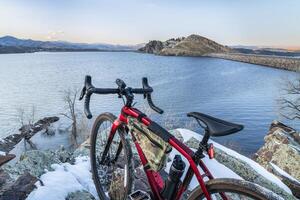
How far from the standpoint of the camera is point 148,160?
3.50m

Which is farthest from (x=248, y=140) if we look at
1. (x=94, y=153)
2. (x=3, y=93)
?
(x=3, y=93)

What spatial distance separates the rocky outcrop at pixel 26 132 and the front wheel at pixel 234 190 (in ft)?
132

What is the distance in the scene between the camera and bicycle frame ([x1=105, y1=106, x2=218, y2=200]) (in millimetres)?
2766

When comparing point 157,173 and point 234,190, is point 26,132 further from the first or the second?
point 234,190

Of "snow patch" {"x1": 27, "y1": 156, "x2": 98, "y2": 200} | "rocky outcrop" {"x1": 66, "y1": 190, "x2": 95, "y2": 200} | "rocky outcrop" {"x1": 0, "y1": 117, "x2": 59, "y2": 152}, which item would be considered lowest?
"rocky outcrop" {"x1": 0, "y1": 117, "x2": 59, "y2": 152}

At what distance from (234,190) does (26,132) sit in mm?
46297

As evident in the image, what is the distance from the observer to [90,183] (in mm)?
5297

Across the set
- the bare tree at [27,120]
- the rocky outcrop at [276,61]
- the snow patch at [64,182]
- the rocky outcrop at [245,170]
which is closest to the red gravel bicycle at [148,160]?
the snow patch at [64,182]

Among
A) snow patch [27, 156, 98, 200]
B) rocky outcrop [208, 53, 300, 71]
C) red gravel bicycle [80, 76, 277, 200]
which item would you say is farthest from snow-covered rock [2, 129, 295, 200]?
rocky outcrop [208, 53, 300, 71]

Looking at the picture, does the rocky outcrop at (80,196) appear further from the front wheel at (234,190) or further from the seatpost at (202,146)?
the seatpost at (202,146)

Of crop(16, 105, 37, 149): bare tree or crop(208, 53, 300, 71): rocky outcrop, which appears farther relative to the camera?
crop(208, 53, 300, 71): rocky outcrop

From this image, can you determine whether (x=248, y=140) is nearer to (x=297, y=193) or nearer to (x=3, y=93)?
(x=297, y=193)

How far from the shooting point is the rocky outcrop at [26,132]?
4075cm

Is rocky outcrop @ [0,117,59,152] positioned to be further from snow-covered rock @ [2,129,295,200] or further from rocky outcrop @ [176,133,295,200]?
rocky outcrop @ [176,133,295,200]
